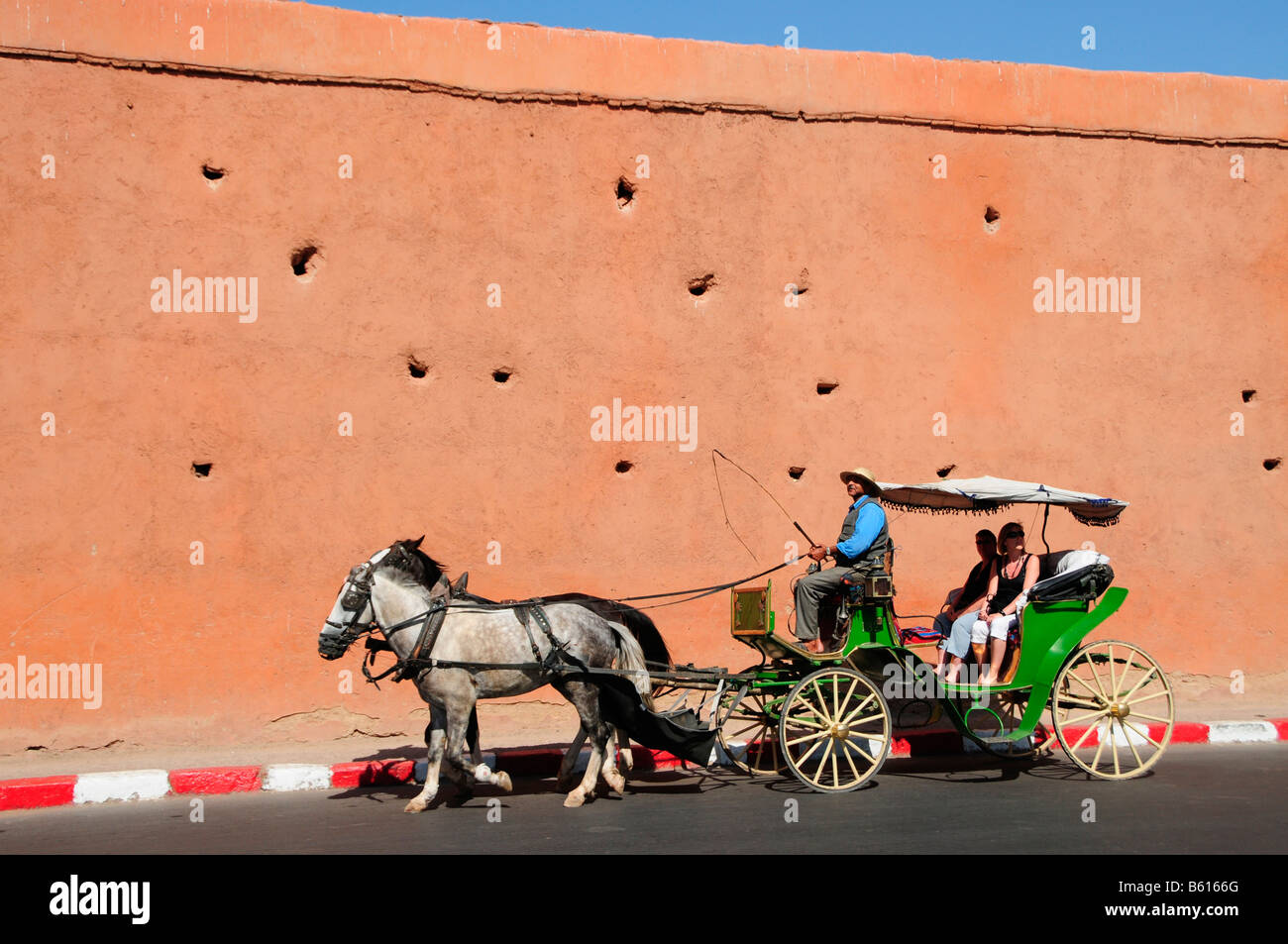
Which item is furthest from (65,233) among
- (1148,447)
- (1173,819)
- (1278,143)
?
(1278,143)

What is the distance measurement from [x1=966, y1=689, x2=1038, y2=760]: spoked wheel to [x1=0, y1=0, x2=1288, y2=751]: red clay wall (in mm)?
1466

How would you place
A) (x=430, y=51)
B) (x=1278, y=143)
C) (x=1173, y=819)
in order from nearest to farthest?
1. (x=1173, y=819)
2. (x=430, y=51)
3. (x=1278, y=143)

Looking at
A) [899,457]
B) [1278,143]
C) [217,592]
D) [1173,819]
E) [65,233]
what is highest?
[1278,143]

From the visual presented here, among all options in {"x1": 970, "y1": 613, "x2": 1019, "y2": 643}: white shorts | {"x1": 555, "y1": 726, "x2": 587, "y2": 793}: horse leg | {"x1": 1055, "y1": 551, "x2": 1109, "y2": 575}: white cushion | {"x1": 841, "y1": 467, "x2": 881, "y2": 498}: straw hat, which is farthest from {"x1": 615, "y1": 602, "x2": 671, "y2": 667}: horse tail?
{"x1": 1055, "y1": 551, "x2": 1109, "y2": 575}: white cushion

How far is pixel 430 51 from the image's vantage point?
10.4 m

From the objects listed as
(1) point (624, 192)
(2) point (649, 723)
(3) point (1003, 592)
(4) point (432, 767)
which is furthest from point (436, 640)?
(1) point (624, 192)

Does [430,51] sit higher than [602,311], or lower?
higher

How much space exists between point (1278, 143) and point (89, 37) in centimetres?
1078

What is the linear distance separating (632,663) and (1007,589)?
258 cm

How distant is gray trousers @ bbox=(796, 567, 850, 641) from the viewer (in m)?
7.85

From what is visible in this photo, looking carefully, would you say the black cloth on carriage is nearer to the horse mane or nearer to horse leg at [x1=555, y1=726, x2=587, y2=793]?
horse leg at [x1=555, y1=726, x2=587, y2=793]

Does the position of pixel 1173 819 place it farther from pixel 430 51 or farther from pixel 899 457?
pixel 430 51

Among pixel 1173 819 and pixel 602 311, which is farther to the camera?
pixel 602 311

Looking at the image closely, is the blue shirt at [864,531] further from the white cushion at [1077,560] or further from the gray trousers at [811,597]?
the white cushion at [1077,560]
